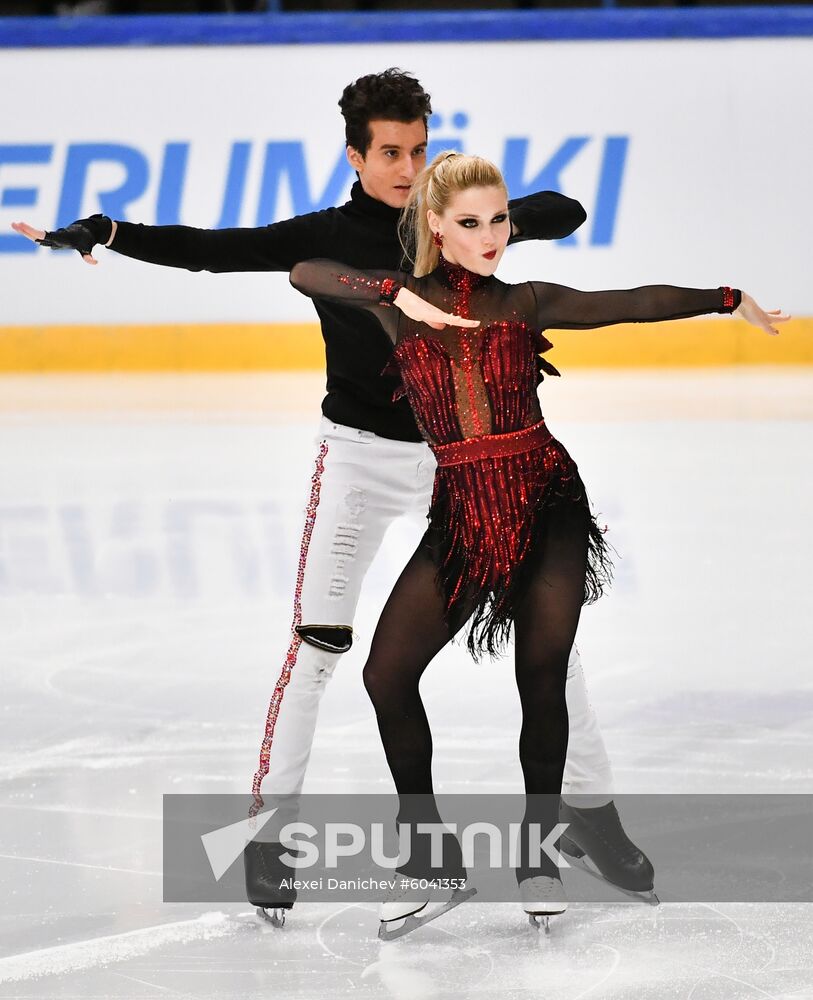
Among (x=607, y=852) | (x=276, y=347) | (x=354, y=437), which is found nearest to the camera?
(x=607, y=852)

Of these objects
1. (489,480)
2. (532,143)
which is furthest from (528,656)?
(532,143)

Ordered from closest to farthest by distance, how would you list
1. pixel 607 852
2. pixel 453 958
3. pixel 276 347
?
1. pixel 453 958
2. pixel 607 852
3. pixel 276 347

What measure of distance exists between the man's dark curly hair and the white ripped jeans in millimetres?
490

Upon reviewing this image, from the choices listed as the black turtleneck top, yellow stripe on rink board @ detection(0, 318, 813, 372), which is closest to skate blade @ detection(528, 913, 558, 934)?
the black turtleneck top

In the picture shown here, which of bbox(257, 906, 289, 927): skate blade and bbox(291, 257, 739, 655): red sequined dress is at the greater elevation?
bbox(291, 257, 739, 655): red sequined dress

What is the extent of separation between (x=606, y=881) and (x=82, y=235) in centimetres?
129

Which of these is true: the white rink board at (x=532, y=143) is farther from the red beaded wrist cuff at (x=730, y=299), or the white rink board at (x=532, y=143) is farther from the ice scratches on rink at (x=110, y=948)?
the ice scratches on rink at (x=110, y=948)

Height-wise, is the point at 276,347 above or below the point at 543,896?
above

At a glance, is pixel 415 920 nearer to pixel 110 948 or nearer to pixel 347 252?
pixel 110 948

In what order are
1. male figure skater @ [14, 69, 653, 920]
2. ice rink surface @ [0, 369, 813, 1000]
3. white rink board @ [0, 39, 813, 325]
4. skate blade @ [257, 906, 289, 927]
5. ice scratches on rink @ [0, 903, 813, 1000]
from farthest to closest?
1. white rink board @ [0, 39, 813, 325]
2. male figure skater @ [14, 69, 653, 920]
3. skate blade @ [257, 906, 289, 927]
4. ice rink surface @ [0, 369, 813, 1000]
5. ice scratches on rink @ [0, 903, 813, 1000]

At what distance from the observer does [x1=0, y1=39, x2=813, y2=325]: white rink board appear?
8195 millimetres

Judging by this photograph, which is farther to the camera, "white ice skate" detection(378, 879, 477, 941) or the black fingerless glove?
the black fingerless glove

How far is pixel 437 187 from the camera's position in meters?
2.23

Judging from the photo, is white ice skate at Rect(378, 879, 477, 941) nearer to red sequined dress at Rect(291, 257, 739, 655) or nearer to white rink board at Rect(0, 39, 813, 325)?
red sequined dress at Rect(291, 257, 739, 655)
